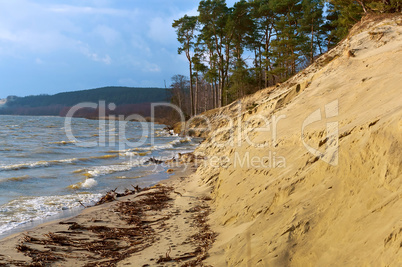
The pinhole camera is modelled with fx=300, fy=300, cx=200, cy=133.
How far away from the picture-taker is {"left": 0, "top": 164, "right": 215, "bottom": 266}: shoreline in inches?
156

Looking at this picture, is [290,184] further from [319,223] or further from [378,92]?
[378,92]

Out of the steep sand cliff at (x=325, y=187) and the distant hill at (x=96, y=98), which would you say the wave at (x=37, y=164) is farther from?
the distant hill at (x=96, y=98)

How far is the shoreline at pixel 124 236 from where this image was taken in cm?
397

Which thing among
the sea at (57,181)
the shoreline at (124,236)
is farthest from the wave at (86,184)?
the shoreline at (124,236)

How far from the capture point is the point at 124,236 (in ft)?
16.1

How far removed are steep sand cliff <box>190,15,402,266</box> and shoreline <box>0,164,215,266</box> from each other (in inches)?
17.6

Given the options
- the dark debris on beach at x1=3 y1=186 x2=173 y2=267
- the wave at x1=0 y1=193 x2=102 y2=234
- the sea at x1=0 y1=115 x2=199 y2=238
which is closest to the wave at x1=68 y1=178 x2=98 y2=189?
the sea at x1=0 y1=115 x2=199 y2=238

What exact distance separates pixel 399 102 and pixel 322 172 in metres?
1.36

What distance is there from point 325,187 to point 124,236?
3273 mm

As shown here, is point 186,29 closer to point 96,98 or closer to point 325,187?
point 325,187

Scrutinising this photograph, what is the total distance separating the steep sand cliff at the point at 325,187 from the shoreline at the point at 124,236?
45 cm

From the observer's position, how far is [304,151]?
4438 mm

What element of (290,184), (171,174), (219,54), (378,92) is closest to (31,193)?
(171,174)

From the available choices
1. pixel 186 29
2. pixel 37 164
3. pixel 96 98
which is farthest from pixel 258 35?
pixel 96 98
